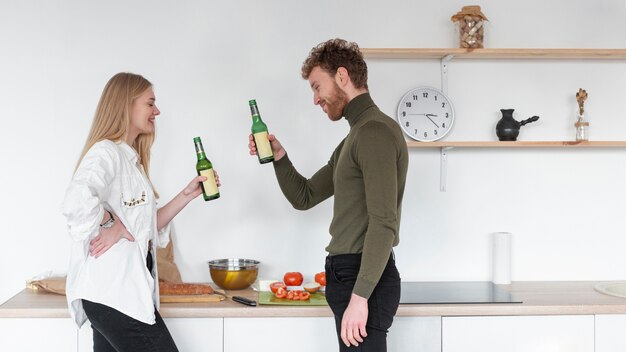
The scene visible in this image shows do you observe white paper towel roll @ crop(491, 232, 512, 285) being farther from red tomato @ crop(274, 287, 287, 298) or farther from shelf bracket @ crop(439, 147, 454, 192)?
red tomato @ crop(274, 287, 287, 298)

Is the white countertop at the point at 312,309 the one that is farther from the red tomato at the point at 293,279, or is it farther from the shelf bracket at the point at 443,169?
the shelf bracket at the point at 443,169

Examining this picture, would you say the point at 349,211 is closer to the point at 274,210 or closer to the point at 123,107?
the point at 123,107

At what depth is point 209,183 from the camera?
2.22 m

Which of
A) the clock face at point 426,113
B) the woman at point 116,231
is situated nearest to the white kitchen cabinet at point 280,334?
the woman at point 116,231

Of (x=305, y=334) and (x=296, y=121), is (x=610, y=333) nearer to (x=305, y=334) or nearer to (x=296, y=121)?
(x=305, y=334)

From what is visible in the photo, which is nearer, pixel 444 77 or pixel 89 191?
pixel 89 191

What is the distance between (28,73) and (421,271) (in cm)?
167

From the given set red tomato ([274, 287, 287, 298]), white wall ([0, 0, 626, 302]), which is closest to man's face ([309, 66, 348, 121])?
red tomato ([274, 287, 287, 298])

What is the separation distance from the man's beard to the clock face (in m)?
0.87

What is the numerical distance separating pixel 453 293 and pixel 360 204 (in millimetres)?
864

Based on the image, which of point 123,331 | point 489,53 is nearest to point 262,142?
point 123,331

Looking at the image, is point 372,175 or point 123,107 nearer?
point 372,175

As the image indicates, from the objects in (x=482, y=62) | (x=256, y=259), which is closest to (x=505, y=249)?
(x=482, y=62)

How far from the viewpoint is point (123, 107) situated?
1990mm
